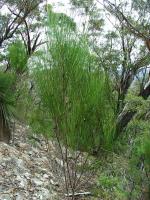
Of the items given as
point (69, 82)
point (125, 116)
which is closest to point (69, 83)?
point (69, 82)

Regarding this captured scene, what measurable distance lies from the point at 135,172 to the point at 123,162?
0.47 metres

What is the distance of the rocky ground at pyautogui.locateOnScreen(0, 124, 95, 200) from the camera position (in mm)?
6465

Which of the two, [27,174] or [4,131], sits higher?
[4,131]

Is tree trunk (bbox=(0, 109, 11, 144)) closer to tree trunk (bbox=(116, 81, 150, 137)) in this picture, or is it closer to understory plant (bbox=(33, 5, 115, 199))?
tree trunk (bbox=(116, 81, 150, 137))

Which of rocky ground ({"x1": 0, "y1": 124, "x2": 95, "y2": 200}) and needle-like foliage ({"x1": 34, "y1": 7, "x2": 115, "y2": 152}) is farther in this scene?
rocky ground ({"x1": 0, "y1": 124, "x2": 95, "y2": 200})

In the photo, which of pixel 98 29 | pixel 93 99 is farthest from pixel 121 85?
pixel 93 99

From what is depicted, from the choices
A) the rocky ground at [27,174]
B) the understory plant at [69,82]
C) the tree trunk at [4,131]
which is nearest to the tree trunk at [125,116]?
the rocky ground at [27,174]

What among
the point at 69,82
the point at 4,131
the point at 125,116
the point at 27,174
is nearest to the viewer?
the point at 69,82

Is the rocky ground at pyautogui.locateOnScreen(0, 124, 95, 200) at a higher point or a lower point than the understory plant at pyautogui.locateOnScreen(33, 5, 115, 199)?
lower

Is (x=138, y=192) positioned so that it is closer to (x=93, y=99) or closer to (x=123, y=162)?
(x=123, y=162)

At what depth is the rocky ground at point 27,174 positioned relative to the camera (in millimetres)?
6465

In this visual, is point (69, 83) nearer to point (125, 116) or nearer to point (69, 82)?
point (69, 82)

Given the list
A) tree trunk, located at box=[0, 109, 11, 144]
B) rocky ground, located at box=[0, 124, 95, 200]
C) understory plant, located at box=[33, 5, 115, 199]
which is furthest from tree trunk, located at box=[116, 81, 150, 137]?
understory plant, located at box=[33, 5, 115, 199]

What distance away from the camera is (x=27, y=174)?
710 centimetres
